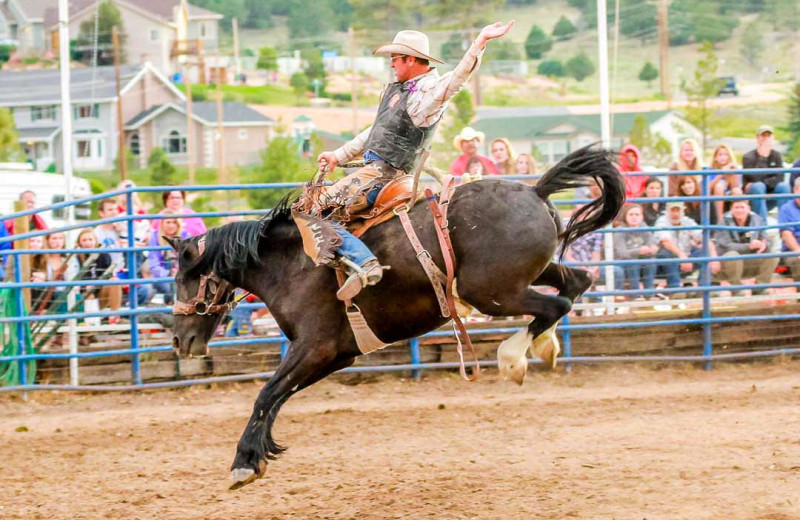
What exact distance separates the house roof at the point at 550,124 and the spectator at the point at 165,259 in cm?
1955

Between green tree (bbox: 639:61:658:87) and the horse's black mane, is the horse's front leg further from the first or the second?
green tree (bbox: 639:61:658:87)

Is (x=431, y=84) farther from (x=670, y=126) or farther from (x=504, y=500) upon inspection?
(x=670, y=126)

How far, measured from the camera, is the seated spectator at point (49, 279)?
9148mm

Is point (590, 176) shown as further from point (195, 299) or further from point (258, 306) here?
point (258, 306)

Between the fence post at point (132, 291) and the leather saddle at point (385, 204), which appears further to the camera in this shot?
the fence post at point (132, 291)

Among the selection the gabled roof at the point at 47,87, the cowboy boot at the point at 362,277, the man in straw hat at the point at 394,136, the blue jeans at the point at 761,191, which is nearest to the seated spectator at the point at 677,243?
the blue jeans at the point at 761,191

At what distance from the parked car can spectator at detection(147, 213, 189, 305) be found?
20884 mm

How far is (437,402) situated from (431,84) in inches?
150

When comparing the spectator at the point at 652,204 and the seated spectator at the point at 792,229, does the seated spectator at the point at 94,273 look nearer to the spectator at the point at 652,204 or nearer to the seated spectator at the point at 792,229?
the spectator at the point at 652,204

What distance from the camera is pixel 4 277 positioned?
9273 millimetres

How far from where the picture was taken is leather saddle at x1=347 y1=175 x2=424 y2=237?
570 centimetres

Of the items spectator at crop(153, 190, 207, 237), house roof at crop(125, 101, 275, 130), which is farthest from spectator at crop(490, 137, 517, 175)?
house roof at crop(125, 101, 275, 130)

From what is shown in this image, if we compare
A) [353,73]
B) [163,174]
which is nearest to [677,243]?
[353,73]

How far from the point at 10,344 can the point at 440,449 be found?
164 inches
